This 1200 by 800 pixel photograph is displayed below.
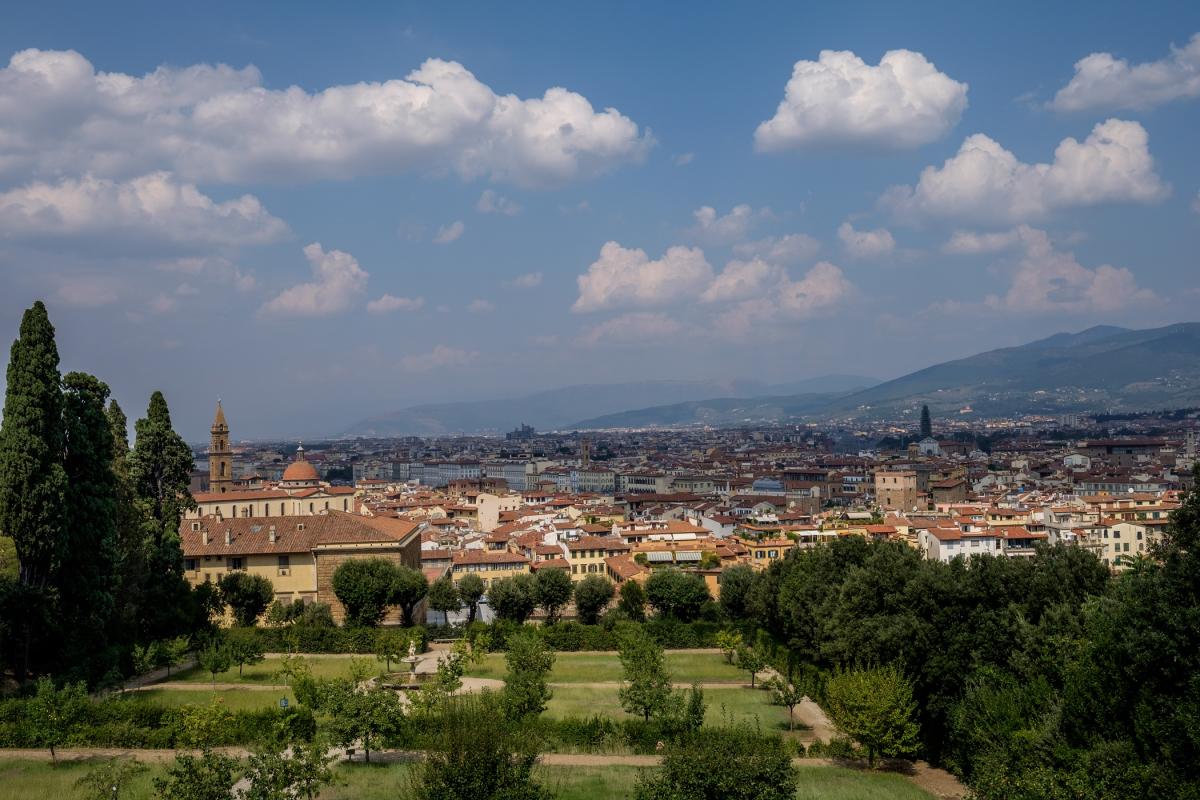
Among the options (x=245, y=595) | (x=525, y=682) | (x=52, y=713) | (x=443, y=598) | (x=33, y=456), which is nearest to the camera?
(x=52, y=713)

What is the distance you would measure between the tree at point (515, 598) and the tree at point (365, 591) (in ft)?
19.4

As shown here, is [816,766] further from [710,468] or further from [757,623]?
[710,468]

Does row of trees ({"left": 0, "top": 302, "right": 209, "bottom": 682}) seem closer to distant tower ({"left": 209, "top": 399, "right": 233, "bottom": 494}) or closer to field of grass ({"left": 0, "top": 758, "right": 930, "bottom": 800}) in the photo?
field of grass ({"left": 0, "top": 758, "right": 930, "bottom": 800})

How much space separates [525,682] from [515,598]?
64.6 ft

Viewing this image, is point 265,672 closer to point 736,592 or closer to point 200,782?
point 200,782

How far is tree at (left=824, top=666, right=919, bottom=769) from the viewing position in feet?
71.3

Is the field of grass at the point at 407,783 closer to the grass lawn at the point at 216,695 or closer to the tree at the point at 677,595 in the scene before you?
the grass lawn at the point at 216,695

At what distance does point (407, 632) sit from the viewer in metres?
36.0

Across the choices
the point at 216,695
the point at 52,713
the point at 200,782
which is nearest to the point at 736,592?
the point at 216,695

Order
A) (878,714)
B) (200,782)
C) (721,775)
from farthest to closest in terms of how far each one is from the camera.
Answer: (878,714), (721,775), (200,782)

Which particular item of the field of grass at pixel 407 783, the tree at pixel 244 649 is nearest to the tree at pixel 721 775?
the field of grass at pixel 407 783

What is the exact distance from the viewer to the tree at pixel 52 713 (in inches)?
817

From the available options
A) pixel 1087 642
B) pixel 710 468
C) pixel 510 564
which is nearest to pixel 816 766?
pixel 1087 642

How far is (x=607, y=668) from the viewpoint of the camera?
114 ft
